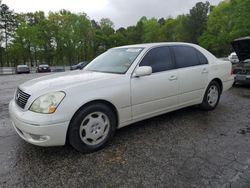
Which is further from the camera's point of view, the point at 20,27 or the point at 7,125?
the point at 20,27

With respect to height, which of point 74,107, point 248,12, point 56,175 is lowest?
point 56,175

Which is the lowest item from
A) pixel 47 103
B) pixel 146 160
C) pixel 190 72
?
pixel 146 160

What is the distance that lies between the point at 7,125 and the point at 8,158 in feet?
4.72

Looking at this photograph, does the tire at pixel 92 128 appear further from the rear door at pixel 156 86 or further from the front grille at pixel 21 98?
the front grille at pixel 21 98

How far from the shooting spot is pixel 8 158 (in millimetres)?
2928

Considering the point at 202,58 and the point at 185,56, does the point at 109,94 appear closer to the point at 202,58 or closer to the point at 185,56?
the point at 185,56

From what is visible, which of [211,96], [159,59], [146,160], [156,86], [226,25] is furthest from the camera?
[226,25]

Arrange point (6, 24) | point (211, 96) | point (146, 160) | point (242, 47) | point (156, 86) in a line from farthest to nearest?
point (6, 24) < point (242, 47) < point (211, 96) < point (156, 86) < point (146, 160)

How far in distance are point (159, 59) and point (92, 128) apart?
173 centimetres

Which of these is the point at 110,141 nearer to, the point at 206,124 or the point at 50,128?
the point at 50,128

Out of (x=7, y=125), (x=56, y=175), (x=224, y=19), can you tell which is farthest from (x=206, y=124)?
(x=224, y=19)

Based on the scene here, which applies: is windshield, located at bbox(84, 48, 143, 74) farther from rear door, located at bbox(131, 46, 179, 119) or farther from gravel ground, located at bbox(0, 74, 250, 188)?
gravel ground, located at bbox(0, 74, 250, 188)

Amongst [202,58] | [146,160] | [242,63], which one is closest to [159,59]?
[202,58]

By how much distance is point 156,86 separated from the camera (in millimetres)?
3631
